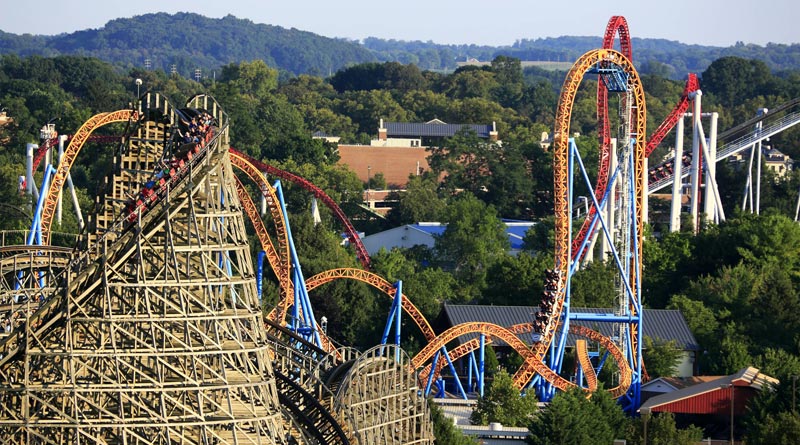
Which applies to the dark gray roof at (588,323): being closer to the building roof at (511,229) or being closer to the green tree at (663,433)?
the green tree at (663,433)

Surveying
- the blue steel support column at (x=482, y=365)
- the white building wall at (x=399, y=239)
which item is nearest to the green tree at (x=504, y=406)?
the blue steel support column at (x=482, y=365)

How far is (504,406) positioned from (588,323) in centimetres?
1250

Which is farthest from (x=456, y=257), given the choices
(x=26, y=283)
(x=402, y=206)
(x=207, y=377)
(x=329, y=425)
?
(x=207, y=377)

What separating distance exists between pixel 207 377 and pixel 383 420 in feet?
32.6

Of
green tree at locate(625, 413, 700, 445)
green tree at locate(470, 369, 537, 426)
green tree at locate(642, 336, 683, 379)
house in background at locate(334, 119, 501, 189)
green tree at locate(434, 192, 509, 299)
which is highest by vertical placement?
green tree at locate(625, 413, 700, 445)

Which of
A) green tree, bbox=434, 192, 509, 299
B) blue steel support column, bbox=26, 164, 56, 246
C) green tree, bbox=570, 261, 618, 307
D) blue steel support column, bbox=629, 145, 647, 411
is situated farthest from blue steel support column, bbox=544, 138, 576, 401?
green tree, bbox=434, 192, 509, 299

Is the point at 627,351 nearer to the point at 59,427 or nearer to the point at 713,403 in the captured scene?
the point at 713,403

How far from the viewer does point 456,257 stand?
303 ft

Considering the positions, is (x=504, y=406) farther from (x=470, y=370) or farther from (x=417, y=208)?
(x=417, y=208)

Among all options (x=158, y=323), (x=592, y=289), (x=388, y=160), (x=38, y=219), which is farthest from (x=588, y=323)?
(x=388, y=160)

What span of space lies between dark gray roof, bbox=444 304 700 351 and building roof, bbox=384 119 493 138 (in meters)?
79.8

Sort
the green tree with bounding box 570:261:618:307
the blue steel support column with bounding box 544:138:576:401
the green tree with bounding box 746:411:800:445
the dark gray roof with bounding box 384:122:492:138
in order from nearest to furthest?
the green tree with bounding box 746:411:800:445 → the blue steel support column with bounding box 544:138:576:401 → the green tree with bounding box 570:261:618:307 → the dark gray roof with bounding box 384:122:492:138

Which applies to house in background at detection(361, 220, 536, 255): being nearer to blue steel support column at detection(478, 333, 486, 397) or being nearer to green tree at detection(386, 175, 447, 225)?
green tree at detection(386, 175, 447, 225)

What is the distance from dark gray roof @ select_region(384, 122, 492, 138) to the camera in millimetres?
151250
